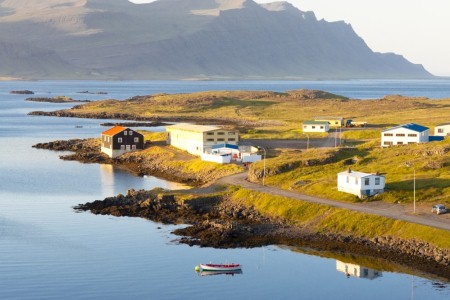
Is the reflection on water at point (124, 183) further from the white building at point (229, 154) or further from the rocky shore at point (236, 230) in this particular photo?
the rocky shore at point (236, 230)

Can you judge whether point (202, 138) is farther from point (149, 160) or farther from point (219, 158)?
point (219, 158)

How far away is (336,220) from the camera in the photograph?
7419 centimetres

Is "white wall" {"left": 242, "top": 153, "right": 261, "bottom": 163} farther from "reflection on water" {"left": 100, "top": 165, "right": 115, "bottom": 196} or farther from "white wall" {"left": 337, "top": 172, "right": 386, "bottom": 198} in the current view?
"white wall" {"left": 337, "top": 172, "right": 386, "bottom": 198}

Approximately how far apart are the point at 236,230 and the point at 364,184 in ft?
47.8

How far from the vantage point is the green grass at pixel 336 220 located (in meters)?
67.4

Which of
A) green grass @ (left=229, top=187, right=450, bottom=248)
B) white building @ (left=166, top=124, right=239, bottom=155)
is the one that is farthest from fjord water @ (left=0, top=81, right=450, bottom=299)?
white building @ (left=166, top=124, right=239, bottom=155)

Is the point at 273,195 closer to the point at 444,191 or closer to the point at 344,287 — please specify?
the point at 444,191

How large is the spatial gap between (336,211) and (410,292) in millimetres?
17369

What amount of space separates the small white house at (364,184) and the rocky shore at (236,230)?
865 centimetres

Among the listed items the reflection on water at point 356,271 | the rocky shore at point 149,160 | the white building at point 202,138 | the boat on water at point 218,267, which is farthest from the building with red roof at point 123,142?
the reflection on water at point 356,271

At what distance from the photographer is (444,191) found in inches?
3167

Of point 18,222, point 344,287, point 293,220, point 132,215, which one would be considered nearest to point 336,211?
point 293,220

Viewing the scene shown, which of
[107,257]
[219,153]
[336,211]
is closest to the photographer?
[107,257]

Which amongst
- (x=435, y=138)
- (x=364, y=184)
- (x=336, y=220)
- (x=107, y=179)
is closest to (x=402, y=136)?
(x=435, y=138)
